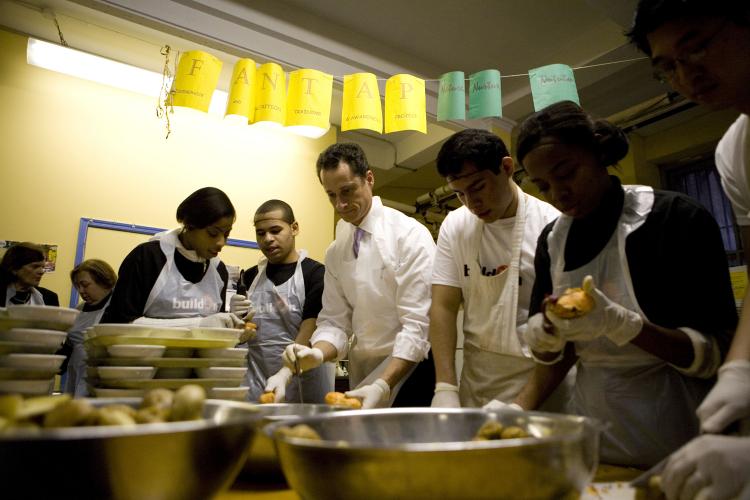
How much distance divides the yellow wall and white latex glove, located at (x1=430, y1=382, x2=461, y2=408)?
2.98 m

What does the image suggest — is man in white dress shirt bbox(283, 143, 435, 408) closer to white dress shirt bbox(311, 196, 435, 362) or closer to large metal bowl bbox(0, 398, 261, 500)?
white dress shirt bbox(311, 196, 435, 362)

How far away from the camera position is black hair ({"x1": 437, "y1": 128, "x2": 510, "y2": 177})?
163 centimetres

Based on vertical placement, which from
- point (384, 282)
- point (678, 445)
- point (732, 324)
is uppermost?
point (384, 282)

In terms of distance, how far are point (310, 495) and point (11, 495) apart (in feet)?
0.90

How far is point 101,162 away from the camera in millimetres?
3732

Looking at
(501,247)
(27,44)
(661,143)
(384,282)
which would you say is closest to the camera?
(501,247)

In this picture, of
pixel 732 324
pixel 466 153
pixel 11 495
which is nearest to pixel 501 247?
pixel 466 153

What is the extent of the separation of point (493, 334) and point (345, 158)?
95cm

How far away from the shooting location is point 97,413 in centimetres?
55

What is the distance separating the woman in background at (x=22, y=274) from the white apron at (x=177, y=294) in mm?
1469

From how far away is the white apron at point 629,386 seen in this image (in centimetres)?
123

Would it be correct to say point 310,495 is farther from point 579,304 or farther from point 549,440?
point 579,304

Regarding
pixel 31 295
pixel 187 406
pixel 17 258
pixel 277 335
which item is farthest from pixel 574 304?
pixel 31 295

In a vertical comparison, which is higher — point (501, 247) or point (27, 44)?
point (27, 44)
